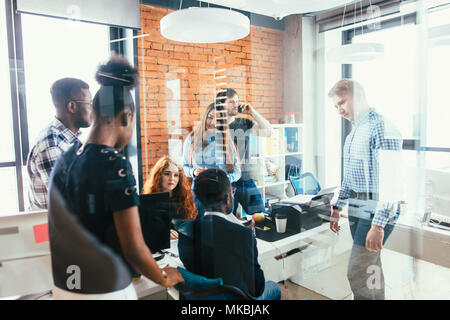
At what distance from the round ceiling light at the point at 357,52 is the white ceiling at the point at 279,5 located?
0.59ft

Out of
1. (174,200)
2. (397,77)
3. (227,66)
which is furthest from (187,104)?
(397,77)

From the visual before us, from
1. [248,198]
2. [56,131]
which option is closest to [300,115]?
[248,198]

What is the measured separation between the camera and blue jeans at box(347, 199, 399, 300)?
3.70 feet

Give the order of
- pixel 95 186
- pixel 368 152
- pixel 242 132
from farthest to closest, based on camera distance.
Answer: pixel 242 132, pixel 368 152, pixel 95 186

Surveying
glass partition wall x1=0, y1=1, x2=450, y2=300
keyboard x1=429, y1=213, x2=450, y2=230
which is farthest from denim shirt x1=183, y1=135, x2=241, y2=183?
keyboard x1=429, y1=213, x2=450, y2=230

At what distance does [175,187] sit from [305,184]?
1.82ft

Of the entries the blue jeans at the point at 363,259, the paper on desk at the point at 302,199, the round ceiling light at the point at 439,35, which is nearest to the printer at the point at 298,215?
the paper on desk at the point at 302,199

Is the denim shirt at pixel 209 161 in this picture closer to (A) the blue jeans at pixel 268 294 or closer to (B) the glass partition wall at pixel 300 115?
(B) the glass partition wall at pixel 300 115

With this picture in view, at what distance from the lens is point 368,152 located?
3.58 feet

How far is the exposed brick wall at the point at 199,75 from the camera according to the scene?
3.78 ft

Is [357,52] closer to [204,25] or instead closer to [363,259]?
[204,25]

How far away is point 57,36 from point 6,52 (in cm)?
19

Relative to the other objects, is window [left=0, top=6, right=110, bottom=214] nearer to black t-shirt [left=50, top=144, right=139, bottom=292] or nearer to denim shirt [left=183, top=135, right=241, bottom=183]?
black t-shirt [left=50, top=144, right=139, bottom=292]
